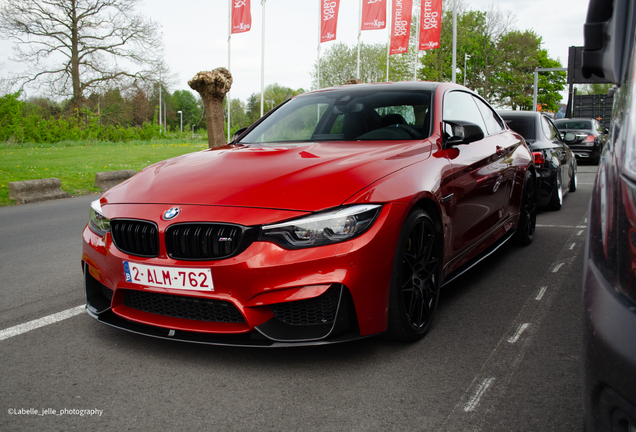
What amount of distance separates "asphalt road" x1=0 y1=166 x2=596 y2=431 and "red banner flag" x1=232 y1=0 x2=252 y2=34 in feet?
79.0

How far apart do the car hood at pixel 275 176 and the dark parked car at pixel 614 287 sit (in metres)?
1.28

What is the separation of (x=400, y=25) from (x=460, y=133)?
96.2 ft

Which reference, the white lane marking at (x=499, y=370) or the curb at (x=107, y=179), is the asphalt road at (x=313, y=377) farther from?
the curb at (x=107, y=179)

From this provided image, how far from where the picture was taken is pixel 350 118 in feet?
13.7

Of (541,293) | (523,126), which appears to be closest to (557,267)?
(541,293)

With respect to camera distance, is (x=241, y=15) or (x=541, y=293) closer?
(x=541, y=293)

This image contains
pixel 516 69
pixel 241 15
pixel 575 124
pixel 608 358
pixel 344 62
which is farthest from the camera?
pixel 344 62

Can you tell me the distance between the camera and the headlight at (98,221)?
3006mm

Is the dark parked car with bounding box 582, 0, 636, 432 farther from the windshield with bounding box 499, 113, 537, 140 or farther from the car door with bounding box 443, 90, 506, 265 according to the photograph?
the windshield with bounding box 499, 113, 537, 140

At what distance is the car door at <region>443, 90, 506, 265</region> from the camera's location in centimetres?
364

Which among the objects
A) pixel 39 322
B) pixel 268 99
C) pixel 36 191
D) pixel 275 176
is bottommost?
pixel 39 322

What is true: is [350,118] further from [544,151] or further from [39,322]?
[544,151]

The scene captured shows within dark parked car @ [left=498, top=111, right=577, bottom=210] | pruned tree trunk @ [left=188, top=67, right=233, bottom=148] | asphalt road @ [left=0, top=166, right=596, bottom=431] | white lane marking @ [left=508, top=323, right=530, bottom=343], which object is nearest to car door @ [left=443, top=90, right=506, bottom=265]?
asphalt road @ [left=0, top=166, right=596, bottom=431]

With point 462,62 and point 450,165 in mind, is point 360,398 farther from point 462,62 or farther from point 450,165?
point 462,62
